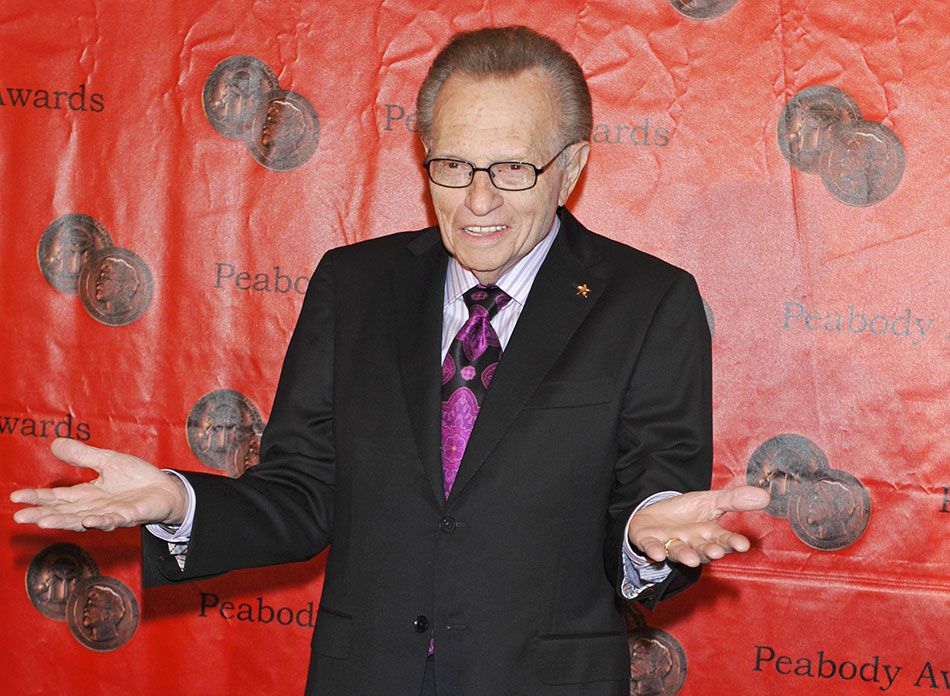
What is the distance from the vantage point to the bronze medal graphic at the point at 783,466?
1.96 metres

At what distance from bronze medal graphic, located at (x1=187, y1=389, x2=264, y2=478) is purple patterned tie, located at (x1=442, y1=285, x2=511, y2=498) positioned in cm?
82

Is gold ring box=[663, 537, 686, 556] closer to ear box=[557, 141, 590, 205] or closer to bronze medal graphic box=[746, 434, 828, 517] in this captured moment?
ear box=[557, 141, 590, 205]

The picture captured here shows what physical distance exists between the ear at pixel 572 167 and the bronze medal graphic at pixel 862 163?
619mm

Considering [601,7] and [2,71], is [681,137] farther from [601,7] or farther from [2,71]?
[2,71]

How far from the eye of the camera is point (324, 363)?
59.7 inches

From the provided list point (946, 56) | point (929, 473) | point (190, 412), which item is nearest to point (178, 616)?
point (190, 412)

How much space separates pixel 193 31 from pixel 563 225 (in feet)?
3.17

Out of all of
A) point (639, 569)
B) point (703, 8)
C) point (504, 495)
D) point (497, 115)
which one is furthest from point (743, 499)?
point (703, 8)

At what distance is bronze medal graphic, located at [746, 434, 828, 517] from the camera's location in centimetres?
196

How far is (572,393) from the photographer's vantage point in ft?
4.57

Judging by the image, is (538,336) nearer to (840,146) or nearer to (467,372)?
(467,372)

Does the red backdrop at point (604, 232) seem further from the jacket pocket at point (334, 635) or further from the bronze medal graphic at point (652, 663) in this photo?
the jacket pocket at point (334, 635)

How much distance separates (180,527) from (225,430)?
83cm

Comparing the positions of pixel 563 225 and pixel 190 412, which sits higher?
pixel 563 225
